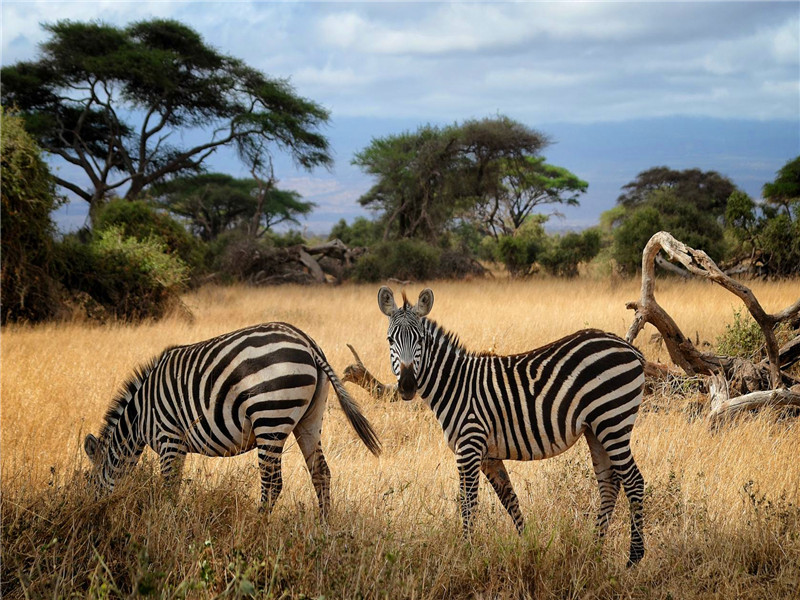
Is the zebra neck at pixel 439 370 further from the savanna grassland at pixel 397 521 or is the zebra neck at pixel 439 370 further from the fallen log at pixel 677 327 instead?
the fallen log at pixel 677 327

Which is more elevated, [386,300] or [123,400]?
[386,300]

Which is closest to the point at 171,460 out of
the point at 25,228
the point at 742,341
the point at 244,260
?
the point at 742,341

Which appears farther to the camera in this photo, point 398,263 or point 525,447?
point 398,263

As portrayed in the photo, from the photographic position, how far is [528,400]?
413 centimetres

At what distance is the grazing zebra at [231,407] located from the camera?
163 inches

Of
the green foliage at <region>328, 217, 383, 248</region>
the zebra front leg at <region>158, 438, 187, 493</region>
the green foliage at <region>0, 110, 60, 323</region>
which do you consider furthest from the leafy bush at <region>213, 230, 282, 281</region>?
the zebra front leg at <region>158, 438, 187, 493</region>

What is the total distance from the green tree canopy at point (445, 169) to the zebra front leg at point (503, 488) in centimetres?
2511

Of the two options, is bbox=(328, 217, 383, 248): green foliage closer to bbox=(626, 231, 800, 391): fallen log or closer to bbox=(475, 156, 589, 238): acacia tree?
bbox=(475, 156, 589, 238): acacia tree

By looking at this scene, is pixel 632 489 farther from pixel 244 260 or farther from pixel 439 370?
pixel 244 260

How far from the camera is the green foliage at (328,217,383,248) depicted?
112 feet

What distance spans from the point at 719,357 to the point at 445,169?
23.7 m

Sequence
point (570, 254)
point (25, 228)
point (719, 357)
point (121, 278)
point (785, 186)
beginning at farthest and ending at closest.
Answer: point (570, 254) → point (785, 186) → point (121, 278) → point (25, 228) → point (719, 357)

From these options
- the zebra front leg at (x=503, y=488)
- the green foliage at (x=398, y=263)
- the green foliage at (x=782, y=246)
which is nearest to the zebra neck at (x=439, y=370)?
the zebra front leg at (x=503, y=488)

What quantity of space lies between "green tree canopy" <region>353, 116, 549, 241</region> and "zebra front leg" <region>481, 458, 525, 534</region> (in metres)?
25.1
